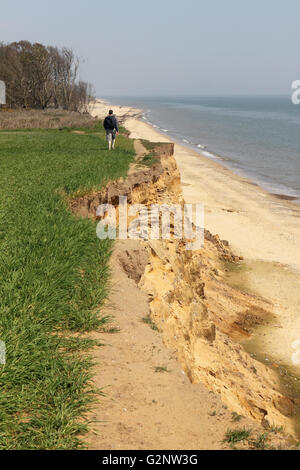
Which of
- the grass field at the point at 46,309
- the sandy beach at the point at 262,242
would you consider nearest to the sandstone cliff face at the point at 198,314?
the sandy beach at the point at 262,242

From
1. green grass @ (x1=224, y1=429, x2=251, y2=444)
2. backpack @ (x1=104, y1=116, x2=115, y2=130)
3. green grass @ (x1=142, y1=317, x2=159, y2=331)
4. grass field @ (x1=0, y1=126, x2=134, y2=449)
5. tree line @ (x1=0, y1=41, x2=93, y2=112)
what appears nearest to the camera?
grass field @ (x1=0, y1=126, x2=134, y2=449)

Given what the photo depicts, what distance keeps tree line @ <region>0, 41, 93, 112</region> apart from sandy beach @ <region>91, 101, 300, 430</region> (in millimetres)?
31360

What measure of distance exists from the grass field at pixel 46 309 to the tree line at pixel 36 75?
50711mm

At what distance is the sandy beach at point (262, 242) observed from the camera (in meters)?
12.2

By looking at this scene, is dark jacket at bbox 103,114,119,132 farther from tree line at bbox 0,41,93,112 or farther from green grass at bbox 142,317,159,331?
tree line at bbox 0,41,93,112

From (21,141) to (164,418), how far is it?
19.3 meters

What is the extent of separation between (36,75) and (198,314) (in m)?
55.7

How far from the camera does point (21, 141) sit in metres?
20.2

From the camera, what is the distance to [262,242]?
20.3m

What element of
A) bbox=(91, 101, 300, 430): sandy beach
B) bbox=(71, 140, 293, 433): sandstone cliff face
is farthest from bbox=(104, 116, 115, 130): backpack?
bbox=(91, 101, 300, 430): sandy beach

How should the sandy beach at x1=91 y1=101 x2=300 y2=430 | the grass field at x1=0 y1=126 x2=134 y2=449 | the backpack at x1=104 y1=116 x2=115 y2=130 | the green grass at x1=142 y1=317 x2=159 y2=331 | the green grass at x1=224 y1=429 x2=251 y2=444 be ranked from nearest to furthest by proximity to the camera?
the grass field at x1=0 y1=126 x2=134 y2=449 < the green grass at x1=224 y1=429 x2=251 y2=444 < the green grass at x1=142 y1=317 x2=159 y2=331 < the sandy beach at x1=91 y1=101 x2=300 y2=430 < the backpack at x1=104 y1=116 x2=115 y2=130

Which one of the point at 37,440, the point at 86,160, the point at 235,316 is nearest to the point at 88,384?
the point at 37,440

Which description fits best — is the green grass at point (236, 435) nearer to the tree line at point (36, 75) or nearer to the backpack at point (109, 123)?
the backpack at point (109, 123)

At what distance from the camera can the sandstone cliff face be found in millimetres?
7711
